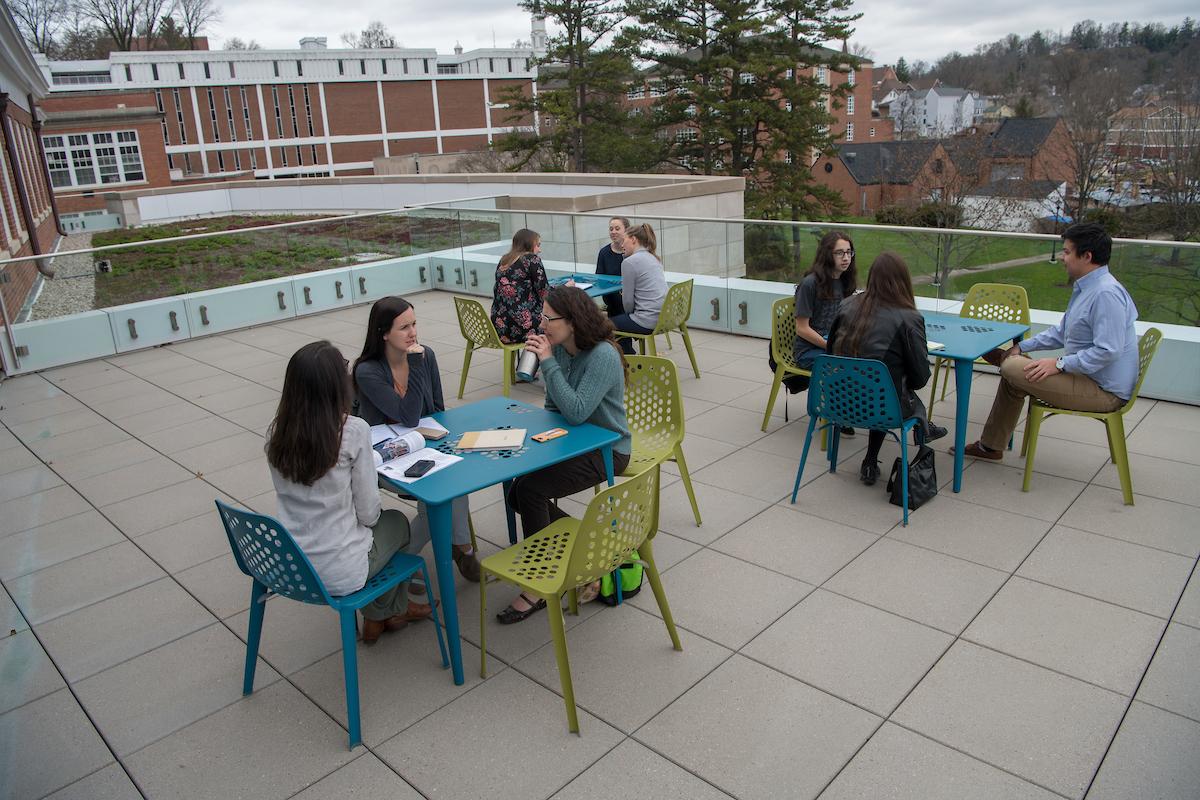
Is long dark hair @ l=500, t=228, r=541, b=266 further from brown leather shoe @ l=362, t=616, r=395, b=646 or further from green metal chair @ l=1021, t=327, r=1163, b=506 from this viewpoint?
green metal chair @ l=1021, t=327, r=1163, b=506

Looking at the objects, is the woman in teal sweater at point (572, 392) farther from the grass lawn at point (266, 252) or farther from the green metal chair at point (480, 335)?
the grass lawn at point (266, 252)

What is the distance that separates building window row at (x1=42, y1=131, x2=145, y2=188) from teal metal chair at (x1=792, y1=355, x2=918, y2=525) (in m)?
41.9

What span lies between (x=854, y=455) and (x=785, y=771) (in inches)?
113

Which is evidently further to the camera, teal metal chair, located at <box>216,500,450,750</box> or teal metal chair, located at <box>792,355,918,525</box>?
teal metal chair, located at <box>792,355,918,525</box>

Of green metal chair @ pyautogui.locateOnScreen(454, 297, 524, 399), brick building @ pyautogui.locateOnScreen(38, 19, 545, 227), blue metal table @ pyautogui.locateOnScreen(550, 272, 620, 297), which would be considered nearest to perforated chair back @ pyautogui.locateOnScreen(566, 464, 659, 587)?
green metal chair @ pyautogui.locateOnScreen(454, 297, 524, 399)

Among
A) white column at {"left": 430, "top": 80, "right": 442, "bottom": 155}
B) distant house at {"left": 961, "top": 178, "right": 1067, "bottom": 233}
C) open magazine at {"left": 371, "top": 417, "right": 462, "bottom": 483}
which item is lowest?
distant house at {"left": 961, "top": 178, "right": 1067, "bottom": 233}

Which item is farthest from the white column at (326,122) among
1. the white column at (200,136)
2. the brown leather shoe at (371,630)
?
the brown leather shoe at (371,630)

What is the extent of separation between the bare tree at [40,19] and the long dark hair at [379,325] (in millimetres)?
48365

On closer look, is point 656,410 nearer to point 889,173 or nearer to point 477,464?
point 477,464

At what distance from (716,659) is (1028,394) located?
2.63 meters

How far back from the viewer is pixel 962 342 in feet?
15.7

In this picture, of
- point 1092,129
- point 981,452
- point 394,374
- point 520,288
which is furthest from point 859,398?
point 1092,129

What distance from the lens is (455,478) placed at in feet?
10.1

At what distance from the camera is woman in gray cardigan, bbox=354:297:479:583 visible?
12.0 feet
